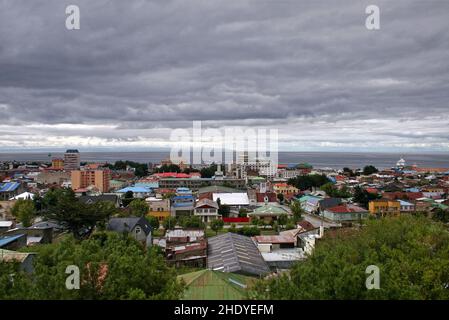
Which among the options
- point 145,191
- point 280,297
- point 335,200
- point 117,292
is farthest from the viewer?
point 145,191

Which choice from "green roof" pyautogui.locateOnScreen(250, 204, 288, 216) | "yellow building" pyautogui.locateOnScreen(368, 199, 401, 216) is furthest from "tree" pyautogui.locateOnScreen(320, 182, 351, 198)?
"green roof" pyautogui.locateOnScreen(250, 204, 288, 216)

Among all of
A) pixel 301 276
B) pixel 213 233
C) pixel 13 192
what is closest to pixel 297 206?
pixel 213 233

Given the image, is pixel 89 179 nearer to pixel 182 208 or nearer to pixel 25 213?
pixel 182 208

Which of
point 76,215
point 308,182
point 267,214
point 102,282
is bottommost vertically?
point 267,214

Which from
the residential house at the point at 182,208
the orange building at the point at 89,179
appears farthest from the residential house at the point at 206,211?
the orange building at the point at 89,179

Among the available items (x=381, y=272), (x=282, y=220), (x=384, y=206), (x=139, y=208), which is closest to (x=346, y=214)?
(x=384, y=206)
